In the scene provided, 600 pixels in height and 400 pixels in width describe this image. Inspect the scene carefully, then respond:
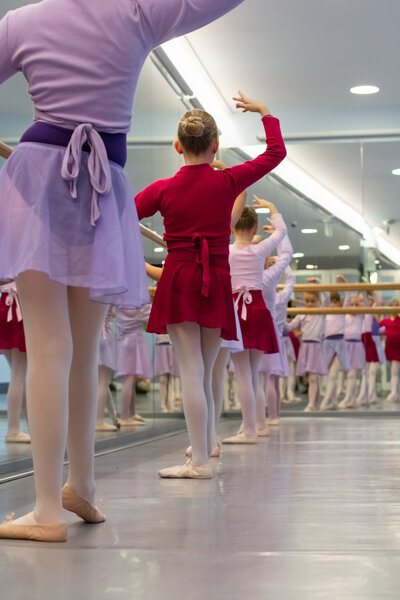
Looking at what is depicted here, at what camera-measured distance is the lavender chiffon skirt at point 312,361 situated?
28.6 feet

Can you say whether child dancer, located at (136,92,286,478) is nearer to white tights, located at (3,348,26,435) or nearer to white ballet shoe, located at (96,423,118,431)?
white tights, located at (3,348,26,435)

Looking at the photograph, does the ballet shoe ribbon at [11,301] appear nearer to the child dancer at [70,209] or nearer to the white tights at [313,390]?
the child dancer at [70,209]

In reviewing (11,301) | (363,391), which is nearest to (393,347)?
(363,391)

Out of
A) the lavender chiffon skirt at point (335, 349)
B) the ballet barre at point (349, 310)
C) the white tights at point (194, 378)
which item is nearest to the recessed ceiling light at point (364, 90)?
the ballet barre at point (349, 310)

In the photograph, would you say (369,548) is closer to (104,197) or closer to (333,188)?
(104,197)

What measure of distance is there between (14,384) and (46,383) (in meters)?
1.51

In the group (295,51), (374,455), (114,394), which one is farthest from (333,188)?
(374,455)

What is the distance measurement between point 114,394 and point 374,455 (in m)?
1.95

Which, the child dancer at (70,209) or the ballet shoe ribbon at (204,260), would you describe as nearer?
the child dancer at (70,209)

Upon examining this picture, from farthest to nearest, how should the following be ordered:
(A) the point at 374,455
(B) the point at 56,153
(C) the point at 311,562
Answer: (A) the point at 374,455, (B) the point at 56,153, (C) the point at 311,562

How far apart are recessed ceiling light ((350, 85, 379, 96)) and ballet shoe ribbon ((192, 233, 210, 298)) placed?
567 centimetres

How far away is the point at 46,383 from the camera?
6.08 feet

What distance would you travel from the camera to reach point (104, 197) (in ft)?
6.38

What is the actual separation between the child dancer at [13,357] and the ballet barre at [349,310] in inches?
204
